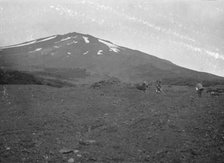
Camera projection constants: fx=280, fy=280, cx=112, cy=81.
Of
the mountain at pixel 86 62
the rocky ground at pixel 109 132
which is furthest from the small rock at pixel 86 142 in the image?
the mountain at pixel 86 62

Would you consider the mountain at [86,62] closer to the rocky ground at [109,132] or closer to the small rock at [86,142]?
the rocky ground at [109,132]

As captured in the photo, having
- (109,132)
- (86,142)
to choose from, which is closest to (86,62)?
(109,132)

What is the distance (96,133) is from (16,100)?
43.7ft

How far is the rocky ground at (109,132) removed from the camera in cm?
1153

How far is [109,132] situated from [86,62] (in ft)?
335

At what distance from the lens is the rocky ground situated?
11.5 metres

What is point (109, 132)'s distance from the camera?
1520 centimetres

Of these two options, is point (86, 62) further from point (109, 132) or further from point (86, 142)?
point (86, 142)

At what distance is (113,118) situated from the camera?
18.7 meters

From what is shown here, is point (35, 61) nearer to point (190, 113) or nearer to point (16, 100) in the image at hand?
point (16, 100)

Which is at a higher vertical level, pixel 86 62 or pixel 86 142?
pixel 86 142

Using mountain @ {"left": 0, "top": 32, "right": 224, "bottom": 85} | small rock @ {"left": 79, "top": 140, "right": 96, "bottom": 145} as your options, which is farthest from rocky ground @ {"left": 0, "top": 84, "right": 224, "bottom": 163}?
mountain @ {"left": 0, "top": 32, "right": 224, "bottom": 85}

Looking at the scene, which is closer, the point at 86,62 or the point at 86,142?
the point at 86,142

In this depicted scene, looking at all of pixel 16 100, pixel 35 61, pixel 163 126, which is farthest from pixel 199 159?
pixel 35 61
